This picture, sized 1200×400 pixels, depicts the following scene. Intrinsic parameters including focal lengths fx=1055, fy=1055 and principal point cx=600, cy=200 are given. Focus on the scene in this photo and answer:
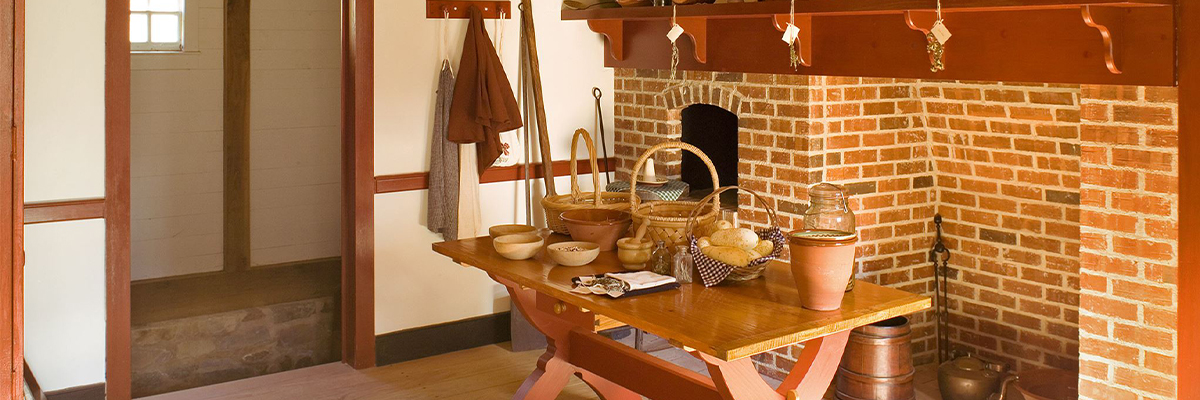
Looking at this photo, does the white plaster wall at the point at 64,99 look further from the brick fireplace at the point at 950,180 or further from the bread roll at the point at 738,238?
the bread roll at the point at 738,238

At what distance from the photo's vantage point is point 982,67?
3090mm

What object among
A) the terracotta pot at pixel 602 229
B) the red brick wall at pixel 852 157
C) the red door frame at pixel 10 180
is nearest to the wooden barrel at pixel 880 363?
the red brick wall at pixel 852 157

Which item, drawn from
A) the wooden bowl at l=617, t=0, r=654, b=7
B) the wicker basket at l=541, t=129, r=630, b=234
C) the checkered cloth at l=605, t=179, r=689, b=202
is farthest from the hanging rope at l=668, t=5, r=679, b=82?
the checkered cloth at l=605, t=179, r=689, b=202

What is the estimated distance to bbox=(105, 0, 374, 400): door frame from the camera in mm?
4234

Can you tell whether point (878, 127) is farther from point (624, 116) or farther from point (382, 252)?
point (382, 252)

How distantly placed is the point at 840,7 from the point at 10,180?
7.25 feet

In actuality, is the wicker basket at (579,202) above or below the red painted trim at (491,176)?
below

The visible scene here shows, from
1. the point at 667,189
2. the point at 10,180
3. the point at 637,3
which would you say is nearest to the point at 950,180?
the point at 667,189

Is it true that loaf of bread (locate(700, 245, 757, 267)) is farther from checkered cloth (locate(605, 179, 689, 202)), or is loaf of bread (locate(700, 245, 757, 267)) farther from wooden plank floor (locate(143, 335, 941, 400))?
checkered cloth (locate(605, 179, 689, 202))

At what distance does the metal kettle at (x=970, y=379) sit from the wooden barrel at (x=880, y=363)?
0.17m

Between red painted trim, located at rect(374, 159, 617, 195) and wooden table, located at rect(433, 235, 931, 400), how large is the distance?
1.06 meters

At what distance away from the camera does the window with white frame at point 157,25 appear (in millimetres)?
6379

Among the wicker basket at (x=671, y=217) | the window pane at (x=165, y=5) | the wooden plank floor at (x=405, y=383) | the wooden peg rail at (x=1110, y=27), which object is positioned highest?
the window pane at (x=165, y=5)

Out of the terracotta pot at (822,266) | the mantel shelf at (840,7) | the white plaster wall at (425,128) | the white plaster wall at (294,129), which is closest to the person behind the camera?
the mantel shelf at (840,7)
